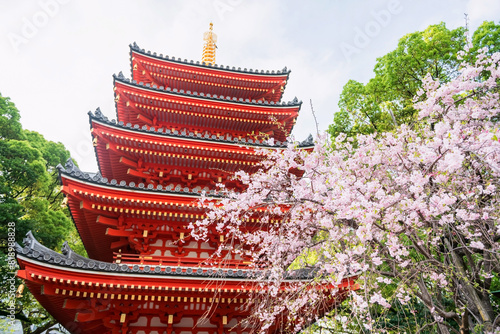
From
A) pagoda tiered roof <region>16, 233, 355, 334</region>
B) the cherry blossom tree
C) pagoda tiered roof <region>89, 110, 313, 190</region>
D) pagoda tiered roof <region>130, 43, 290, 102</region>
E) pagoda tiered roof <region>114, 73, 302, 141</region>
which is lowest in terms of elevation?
pagoda tiered roof <region>16, 233, 355, 334</region>

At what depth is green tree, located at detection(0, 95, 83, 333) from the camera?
13625 mm

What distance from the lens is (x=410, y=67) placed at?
1194 cm

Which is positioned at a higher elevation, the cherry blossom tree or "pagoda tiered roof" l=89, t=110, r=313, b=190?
"pagoda tiered roof" l=89, t=110, r=313, b=190

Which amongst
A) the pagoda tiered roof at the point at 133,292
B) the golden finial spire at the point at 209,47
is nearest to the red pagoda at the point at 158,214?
the pagoda tiered roof at the point at 133,292

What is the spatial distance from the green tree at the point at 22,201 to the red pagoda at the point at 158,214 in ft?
20.1

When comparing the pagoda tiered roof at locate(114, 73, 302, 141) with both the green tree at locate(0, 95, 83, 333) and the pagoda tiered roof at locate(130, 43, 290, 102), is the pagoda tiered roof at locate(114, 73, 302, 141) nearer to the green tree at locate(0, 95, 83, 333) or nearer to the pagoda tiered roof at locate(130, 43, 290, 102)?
the pagoda tiered roof at locate(130, 43, 290, 102)

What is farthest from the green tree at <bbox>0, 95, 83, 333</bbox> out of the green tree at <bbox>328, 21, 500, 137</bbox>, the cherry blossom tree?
the green tree at <bbox>328, 21, 500, 137</bbox>

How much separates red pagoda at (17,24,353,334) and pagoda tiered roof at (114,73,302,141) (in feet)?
0.13

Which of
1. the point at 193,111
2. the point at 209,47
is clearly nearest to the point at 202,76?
the point at 193,111

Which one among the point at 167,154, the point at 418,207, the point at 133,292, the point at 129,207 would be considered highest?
the point at 167,154

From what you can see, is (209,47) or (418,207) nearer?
(418,207)

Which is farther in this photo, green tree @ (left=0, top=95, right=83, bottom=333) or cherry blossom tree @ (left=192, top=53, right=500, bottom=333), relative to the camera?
green tree @ (left=0, top=95, right=83, bottom=333)

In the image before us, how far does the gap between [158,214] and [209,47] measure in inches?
415

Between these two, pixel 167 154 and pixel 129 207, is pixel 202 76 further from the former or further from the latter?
pixel 129 207
